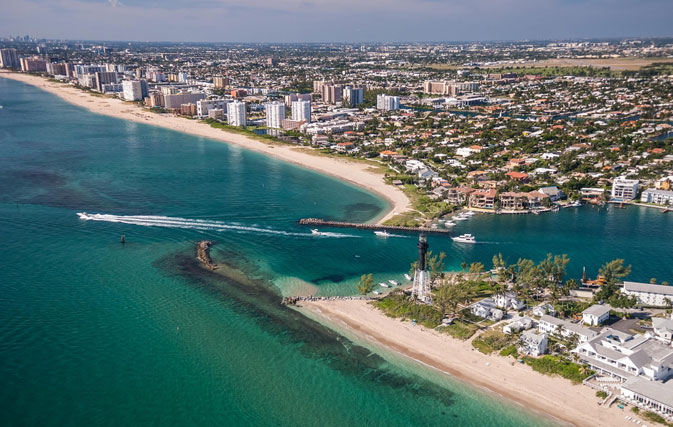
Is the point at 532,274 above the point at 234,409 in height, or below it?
above

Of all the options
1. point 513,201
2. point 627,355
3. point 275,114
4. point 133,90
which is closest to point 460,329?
point 627,355

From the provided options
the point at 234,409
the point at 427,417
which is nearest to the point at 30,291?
the point at 234,409

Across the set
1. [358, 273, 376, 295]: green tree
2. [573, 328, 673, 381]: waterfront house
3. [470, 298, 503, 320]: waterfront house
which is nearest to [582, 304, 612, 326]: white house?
Result: [573, 328, 673, 381]: waterfront house

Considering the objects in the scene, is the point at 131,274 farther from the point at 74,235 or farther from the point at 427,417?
the point at 427,417

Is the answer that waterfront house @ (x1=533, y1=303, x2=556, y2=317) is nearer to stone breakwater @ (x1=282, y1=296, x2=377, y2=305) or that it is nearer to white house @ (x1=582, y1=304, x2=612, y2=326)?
white house @ (x1=582, y1=304, x2=612, y2=326)

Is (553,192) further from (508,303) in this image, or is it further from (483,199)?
(508,303)

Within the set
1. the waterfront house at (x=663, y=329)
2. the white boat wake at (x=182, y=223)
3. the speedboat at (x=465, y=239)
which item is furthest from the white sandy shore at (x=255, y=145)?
the waterfront house at (x=663, y=329)

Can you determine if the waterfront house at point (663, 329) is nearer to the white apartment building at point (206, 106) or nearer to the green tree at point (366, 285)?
the green tree at point (366, 285)

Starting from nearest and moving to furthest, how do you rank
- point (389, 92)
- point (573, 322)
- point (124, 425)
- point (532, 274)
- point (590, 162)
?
point (124, 425)
point (573, 322)
point (532, 274)
point (590, 162)
point (389, 92)
